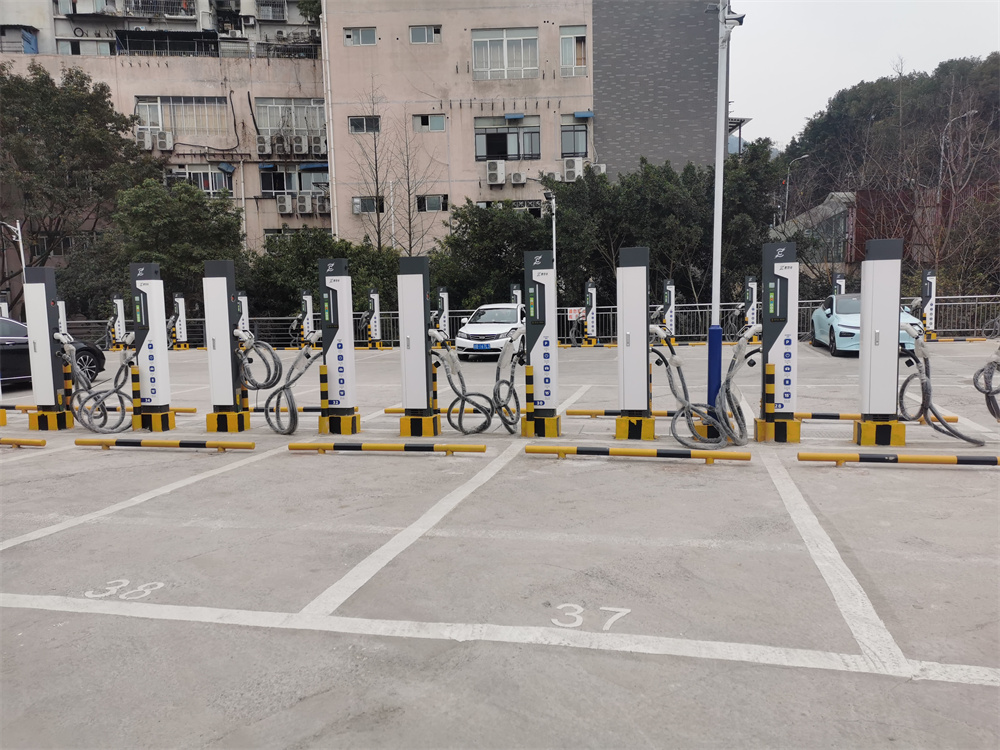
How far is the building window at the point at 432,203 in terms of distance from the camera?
111 feet

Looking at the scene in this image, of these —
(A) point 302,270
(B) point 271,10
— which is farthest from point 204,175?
(B) point 271,10

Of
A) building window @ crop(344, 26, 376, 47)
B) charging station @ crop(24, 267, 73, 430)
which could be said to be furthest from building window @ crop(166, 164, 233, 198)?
charging station @ crop(24, 267, 73, 430)

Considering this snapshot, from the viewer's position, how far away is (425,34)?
32.8m

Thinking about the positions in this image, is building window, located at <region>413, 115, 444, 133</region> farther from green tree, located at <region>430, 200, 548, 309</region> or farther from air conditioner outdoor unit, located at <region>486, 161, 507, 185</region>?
green tree, located at <region>430, 200, 548, 309</region>

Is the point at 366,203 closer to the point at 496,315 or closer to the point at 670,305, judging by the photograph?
the point at 496,315

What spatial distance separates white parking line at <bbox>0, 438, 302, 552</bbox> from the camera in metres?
5.74

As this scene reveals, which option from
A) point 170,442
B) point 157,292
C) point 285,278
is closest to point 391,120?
point 285,278

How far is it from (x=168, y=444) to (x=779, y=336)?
23.1 feet

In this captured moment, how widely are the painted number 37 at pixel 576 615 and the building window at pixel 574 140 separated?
31.1 metres

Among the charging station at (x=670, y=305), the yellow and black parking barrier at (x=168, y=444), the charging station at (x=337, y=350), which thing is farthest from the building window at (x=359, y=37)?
the yellow and black parking barrier at (x=168, y=444)

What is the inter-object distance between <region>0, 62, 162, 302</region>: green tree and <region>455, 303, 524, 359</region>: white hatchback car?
21.8 meters

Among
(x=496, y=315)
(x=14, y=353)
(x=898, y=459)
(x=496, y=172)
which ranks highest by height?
(x=496, y=172)

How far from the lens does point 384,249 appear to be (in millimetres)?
31344

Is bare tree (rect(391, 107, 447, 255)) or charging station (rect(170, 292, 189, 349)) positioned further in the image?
bare tree (rect(391, 107, 447, 255))
